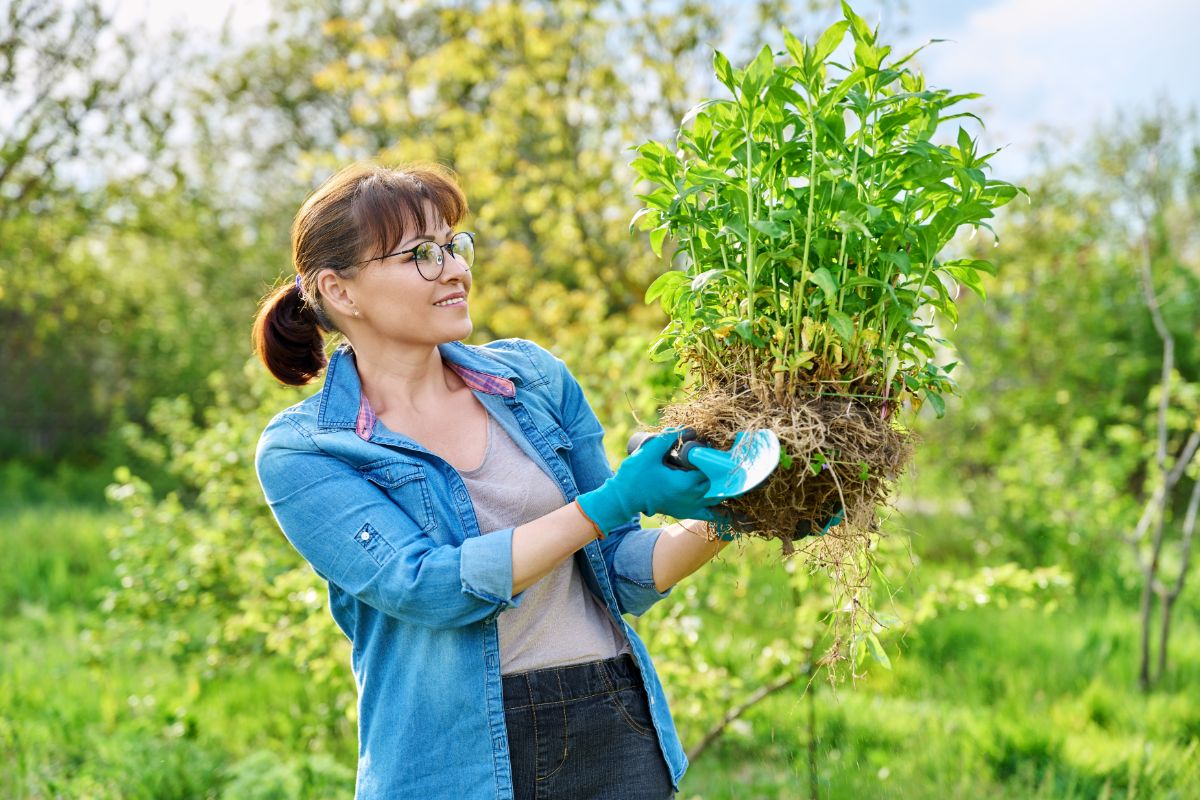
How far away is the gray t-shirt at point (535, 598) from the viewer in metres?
1.80

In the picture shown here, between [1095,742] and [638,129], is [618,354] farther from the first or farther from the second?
[638,129]

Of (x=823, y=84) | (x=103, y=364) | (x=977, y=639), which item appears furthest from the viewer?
(x=103, y=364)

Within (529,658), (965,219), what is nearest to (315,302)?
(529,658)

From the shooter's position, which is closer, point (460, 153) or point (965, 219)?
point (965, 219)

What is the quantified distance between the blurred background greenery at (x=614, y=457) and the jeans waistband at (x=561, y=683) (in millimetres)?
418

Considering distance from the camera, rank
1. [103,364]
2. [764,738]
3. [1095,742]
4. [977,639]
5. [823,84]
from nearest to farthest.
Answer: [823,84]
[1095,742]
[764,738]
[977,639]
[103,364]

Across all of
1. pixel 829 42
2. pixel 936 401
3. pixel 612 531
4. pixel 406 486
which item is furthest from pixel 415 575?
pixel 829 42

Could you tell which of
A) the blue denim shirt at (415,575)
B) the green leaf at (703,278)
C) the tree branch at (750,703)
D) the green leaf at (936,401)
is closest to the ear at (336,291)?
the blue denim shirt at (415,575)

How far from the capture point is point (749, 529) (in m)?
1.72

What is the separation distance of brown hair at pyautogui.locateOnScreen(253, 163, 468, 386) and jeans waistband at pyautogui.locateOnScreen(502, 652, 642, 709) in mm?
789

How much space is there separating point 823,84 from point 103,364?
12.4m

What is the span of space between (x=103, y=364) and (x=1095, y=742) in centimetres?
1159

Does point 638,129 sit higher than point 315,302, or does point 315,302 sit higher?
point 638,129

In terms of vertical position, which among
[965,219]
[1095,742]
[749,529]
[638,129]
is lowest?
[1095,742]
